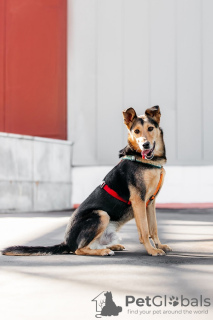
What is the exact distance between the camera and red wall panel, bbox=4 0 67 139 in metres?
8.38

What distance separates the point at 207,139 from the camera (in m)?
8.13

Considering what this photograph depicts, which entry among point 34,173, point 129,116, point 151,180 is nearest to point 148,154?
point 151,180

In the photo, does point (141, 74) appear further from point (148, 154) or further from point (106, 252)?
point (106, 252)

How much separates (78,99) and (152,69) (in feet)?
4.69

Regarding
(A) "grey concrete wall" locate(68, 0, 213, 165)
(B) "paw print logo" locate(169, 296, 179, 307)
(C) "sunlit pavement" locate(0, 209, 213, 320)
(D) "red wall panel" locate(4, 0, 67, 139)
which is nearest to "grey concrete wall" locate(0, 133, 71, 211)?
(A) "grey concrete wall" locate(68, 0, 213, 165)

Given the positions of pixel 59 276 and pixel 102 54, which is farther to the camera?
pixel 102 54

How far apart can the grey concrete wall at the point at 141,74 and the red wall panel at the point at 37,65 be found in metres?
0.24

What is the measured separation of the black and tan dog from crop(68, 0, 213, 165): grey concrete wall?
16.6 ft

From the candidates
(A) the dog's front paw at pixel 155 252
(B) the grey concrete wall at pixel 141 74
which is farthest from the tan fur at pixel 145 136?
(B) the grey concrete wall at pixel 141 74

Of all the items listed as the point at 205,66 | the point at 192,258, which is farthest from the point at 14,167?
the point at 192,258

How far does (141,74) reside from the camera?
325 inches

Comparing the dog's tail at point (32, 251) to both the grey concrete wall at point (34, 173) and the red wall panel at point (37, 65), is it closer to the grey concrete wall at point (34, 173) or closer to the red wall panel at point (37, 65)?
the grey concrete wall at point (34, 173)

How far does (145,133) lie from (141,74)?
17.7 ft

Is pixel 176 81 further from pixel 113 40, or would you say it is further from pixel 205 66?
pixel 113 40
